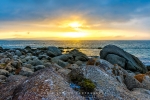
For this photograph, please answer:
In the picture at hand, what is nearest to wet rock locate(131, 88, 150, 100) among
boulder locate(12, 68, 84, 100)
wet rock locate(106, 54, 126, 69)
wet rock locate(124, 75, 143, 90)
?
wet rock locate(124, 75, 143, 90)

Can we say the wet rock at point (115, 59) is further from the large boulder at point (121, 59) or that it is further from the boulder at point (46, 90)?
the boulder at point (46, 90)

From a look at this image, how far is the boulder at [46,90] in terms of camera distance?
5172 mm

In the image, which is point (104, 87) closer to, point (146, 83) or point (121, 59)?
point (146, 83)

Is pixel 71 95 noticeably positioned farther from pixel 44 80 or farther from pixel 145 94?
pixel 145 94

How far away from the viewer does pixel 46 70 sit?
21.3 ft

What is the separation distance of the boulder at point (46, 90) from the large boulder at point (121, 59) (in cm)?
1495

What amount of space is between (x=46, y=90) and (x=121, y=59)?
1624 cm

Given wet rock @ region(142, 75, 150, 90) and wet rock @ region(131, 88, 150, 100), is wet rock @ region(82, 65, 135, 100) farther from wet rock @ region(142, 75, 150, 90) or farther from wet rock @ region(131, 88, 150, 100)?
wet rock @ region(142, 75, 150, 90)

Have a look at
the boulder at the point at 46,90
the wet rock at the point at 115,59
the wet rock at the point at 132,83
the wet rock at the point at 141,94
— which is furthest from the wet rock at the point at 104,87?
the wet rock at the point at 115,59

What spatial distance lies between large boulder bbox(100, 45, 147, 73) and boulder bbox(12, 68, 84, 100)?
588 inches

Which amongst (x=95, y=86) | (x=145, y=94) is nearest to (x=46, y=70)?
(x=95, y=86)

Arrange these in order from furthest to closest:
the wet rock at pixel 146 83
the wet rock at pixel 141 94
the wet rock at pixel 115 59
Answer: the wet rock at pixel 115 59 → the wet rock at pixel 146 83 → the wet rock at pixel 141 94

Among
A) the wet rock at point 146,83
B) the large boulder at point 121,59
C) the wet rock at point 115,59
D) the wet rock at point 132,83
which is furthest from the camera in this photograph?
the large boulder at point 121,59

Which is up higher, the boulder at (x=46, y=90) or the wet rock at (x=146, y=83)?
the boulder at (x=46, y=90)
